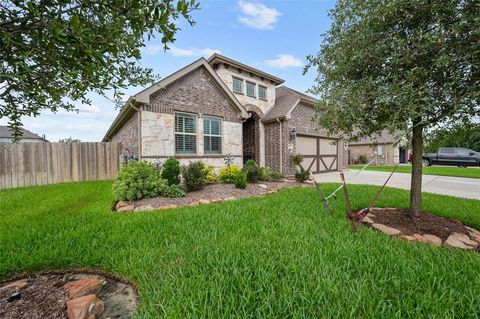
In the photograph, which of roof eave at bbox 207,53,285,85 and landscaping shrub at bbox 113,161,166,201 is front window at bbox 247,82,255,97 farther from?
landscaping shrub at bbox 113,161,166,201

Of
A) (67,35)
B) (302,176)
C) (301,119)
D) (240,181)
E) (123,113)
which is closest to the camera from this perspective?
(67,35)

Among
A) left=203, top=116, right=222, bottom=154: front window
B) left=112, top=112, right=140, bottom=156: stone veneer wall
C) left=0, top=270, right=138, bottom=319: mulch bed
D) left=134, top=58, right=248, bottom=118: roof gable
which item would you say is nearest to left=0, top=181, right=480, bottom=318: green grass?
left=0, top=270, right=138, bottom=319: mulch bed

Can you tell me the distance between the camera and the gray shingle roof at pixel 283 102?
37.8 feet

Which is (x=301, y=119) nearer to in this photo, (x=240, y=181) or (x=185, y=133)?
(x=240, y=181)

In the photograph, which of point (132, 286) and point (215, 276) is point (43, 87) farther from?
point (215, 276)

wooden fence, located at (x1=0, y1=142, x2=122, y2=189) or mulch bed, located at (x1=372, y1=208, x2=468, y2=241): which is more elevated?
wooden fence, located at (x1=0, y1=142, x2=122, y2=189)

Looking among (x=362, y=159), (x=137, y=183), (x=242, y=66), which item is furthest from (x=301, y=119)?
(x=362, y=159)

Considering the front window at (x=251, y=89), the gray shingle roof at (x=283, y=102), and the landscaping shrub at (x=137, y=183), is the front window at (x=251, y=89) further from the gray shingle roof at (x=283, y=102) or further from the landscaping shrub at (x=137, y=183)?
the landscaping shrub at (x=137, y=183)

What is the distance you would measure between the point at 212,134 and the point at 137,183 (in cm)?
431

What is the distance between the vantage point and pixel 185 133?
8.70 metres

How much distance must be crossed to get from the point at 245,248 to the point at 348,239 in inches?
56.4

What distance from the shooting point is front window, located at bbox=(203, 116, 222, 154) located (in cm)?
929

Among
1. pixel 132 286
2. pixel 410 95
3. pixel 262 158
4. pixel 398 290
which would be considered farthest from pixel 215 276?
pixel 262 158

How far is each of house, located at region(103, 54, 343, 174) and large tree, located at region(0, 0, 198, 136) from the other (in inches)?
155
